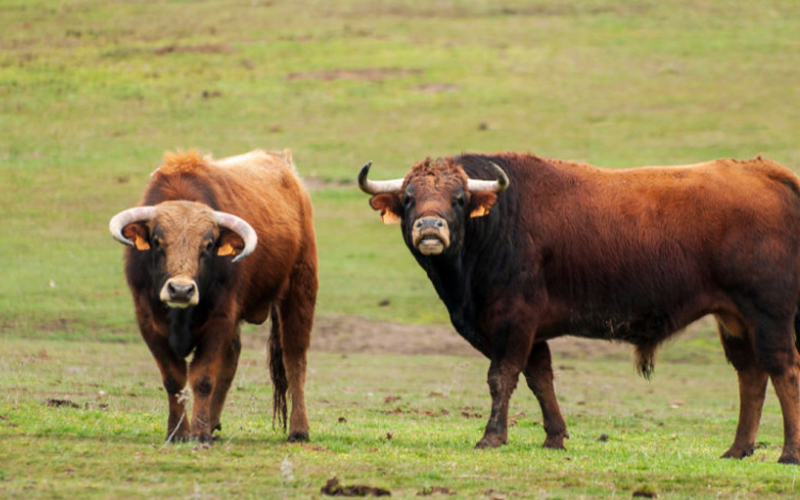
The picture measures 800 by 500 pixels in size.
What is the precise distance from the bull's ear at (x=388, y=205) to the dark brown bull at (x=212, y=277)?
861mm

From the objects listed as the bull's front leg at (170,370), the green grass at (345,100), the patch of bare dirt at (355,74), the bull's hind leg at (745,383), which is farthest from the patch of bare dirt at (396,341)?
the patch of bare dirt at (355,74)

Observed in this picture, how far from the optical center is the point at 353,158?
126 feet

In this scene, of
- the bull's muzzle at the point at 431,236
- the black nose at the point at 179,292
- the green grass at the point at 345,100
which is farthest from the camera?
the green grass at the point at 345,100

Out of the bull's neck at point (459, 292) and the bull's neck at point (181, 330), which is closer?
the bull's neck at point (181, 330)

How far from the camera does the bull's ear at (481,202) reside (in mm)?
11352

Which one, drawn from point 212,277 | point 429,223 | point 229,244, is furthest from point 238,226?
point 429,223

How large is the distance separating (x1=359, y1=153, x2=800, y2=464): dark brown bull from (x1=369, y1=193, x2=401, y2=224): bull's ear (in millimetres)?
14

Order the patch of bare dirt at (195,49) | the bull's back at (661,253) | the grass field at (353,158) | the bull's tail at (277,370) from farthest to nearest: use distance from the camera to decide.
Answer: the patch of bare dirt at (195,49), the bull's tail at (277,370), the bull's back at (661,253), the grass field at (353,158)

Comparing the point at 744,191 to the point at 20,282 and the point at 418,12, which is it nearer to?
the point at 20,282

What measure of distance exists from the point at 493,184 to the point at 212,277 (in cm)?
270

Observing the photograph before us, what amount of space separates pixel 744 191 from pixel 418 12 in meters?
47.9

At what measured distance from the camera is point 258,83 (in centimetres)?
4697

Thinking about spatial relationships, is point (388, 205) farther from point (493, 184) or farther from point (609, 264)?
point (609, 264)

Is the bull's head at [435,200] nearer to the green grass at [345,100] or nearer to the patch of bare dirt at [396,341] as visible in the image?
the patch of bare dirt at [396,341]
